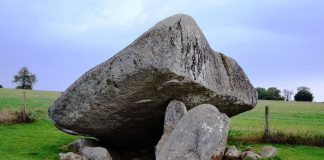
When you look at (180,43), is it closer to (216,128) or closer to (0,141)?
(216,128)

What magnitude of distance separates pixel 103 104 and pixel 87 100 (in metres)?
0.62

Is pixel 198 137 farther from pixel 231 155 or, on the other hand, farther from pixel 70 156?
pixel 70 156

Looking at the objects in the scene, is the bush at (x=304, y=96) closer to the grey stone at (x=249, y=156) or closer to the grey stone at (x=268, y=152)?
the grey stone at (x=268, y=152)

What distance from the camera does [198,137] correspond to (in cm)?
1453

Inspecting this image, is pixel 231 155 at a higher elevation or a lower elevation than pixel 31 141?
lower

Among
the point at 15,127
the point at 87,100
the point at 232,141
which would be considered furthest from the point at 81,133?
the point at 15,127

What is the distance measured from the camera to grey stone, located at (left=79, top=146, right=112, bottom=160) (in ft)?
57.8

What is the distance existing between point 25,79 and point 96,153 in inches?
3345

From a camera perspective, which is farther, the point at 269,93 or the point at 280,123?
the point at 269,93

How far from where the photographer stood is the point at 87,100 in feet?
57.3

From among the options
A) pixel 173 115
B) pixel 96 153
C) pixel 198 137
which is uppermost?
pixel 173 115

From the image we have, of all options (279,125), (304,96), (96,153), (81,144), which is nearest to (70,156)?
(96,153)

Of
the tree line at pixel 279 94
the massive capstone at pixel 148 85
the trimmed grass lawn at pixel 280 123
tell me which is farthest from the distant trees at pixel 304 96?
the massive capstone at pixel 148 85

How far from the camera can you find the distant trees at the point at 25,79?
98.1 metres
